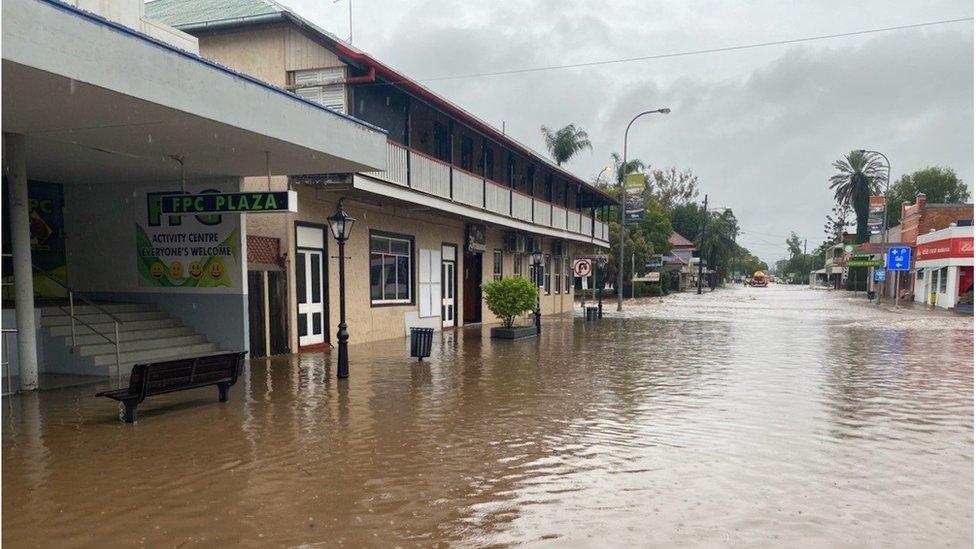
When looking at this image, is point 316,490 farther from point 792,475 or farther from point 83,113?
point 83,113

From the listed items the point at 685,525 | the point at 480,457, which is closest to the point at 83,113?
the point at 480,457

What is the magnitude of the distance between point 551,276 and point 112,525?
1087 inches

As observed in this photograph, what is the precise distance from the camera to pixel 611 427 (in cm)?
748

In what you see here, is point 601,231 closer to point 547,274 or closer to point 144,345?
point 547,274

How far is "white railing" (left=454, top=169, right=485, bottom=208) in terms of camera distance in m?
17.9

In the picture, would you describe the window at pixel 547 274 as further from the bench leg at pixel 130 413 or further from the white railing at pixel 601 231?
the bench leg at pixel 130 413

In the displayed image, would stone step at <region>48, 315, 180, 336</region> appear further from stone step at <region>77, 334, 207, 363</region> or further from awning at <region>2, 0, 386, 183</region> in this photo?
awning at <region>2, 0, 386, 183</region>

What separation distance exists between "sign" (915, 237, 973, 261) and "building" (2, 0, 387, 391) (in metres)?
37.9

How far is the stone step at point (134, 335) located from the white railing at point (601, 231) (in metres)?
24.3

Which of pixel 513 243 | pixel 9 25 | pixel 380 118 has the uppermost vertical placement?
pixel 380 118

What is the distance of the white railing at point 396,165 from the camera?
47.6 ft

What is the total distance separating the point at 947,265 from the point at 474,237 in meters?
31.6

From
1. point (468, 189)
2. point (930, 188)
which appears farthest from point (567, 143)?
point (930, 188)

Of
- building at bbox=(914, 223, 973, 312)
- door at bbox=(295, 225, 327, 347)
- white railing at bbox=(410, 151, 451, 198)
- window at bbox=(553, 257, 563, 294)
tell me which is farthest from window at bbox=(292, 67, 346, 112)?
building at bbox=(914, 223, 973, 312)
